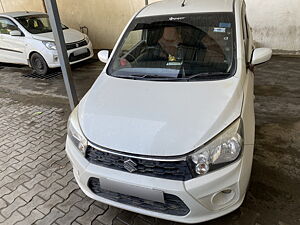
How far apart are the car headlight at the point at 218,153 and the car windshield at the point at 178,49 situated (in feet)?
2.15

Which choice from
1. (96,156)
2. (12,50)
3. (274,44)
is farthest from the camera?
(12,50)

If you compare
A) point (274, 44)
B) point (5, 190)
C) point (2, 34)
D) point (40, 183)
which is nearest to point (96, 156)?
point (40, 183)

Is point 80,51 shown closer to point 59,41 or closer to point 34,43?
point 34,43

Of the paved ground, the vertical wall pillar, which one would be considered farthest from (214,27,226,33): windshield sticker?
the vertical wall pillar

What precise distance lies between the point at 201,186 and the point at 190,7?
2.00 m

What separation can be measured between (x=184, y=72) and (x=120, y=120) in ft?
2.62

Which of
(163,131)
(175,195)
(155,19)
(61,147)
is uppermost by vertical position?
(155,19)

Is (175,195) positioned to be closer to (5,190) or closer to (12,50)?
(5,190)

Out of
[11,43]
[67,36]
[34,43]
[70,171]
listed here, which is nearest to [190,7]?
[70,171]

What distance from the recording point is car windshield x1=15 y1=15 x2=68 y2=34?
21.5 feet

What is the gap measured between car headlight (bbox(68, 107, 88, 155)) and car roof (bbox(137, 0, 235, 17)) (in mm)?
1517

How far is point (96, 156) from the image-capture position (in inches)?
72.3

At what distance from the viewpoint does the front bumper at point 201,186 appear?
Result: 1.57 m

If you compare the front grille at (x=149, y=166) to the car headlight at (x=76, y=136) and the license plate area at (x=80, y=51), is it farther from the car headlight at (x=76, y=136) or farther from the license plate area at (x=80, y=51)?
the license plate area at (x=80, y=51)
